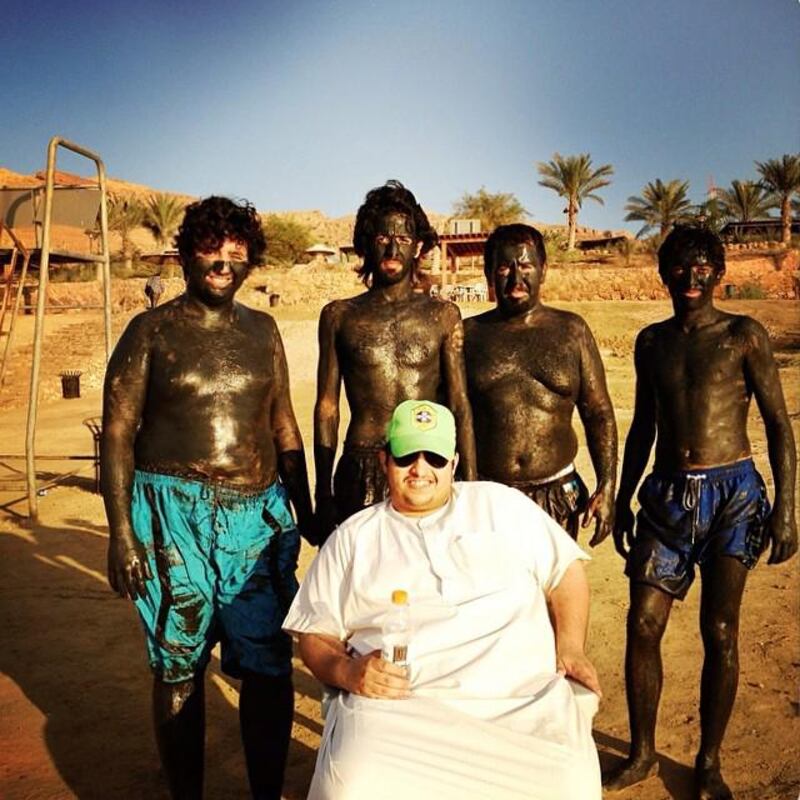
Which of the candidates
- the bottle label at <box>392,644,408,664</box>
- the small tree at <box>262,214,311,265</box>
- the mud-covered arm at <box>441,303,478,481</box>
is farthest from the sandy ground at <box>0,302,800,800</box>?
the small tree at <box>262,214,311,265</box>

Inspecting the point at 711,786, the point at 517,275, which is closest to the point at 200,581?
the point at 517,275

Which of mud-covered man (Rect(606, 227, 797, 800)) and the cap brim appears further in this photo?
mud-covered man (Rect(606, 227, 797, 800))

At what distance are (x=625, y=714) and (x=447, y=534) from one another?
2.19m

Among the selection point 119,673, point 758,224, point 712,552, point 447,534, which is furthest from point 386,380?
point 758,224

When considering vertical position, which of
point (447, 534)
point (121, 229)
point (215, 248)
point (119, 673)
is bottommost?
point (119, 673)

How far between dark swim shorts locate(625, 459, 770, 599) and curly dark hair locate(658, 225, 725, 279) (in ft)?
2.88

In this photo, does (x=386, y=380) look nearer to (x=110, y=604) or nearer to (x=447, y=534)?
(x=447, y=534)

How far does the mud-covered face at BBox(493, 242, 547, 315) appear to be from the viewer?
338 centimetres

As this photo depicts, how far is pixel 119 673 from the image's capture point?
4.65 metres

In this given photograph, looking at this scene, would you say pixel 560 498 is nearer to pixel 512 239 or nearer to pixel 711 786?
pixel 512 239

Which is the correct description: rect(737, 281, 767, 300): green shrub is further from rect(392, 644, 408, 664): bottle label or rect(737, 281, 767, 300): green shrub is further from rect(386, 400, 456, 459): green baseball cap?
rect(392, 644, 408, 664): bottle label

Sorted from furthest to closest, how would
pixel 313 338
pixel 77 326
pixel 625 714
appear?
pixel 77 326 → pixel 313 338 → pixel 625 714

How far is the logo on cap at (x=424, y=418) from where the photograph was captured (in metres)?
2.47

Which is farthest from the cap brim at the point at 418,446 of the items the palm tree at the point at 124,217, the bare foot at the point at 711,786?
the palm tree at the point at 124,217
